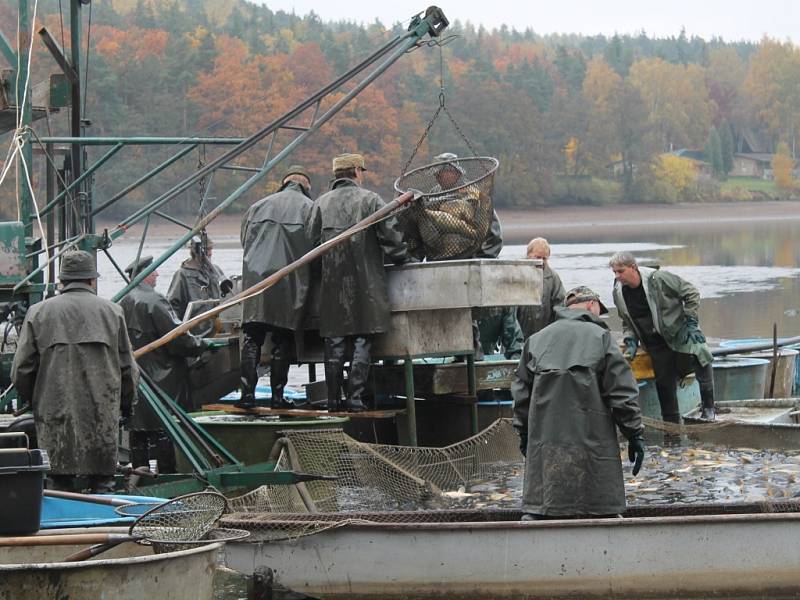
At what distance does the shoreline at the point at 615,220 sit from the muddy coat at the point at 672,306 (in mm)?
50158

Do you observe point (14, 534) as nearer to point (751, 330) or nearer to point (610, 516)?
point (610, 516)

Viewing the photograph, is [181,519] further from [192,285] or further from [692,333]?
[192,285]

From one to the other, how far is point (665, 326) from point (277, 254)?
362 cm

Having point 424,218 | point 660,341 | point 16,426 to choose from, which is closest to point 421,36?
point 424,218

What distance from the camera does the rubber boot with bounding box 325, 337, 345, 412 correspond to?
11.5 meters

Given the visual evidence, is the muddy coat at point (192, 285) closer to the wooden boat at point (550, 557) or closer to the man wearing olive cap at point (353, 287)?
the man wearing olive cap at point (353, 287)

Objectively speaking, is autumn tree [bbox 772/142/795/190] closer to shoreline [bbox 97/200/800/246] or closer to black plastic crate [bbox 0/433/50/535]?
shoreline [bbox 97/200/800/246]

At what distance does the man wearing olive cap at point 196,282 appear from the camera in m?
14.6

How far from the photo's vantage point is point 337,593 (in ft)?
27.5

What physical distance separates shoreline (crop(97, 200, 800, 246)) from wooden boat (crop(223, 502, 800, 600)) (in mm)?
54393

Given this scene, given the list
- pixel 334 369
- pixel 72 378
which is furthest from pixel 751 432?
pixel 72 378

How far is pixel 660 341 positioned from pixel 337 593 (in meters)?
5.88

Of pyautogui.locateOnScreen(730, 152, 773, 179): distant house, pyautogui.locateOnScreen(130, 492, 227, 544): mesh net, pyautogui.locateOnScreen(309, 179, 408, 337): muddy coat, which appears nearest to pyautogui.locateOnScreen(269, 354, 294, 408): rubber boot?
pyautogui.locateOnScreen(309, 179, 408, 337): muddy coat

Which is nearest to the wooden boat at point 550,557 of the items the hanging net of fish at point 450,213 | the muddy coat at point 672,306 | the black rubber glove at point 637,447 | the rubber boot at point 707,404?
the black rubber glove at point 637,447
